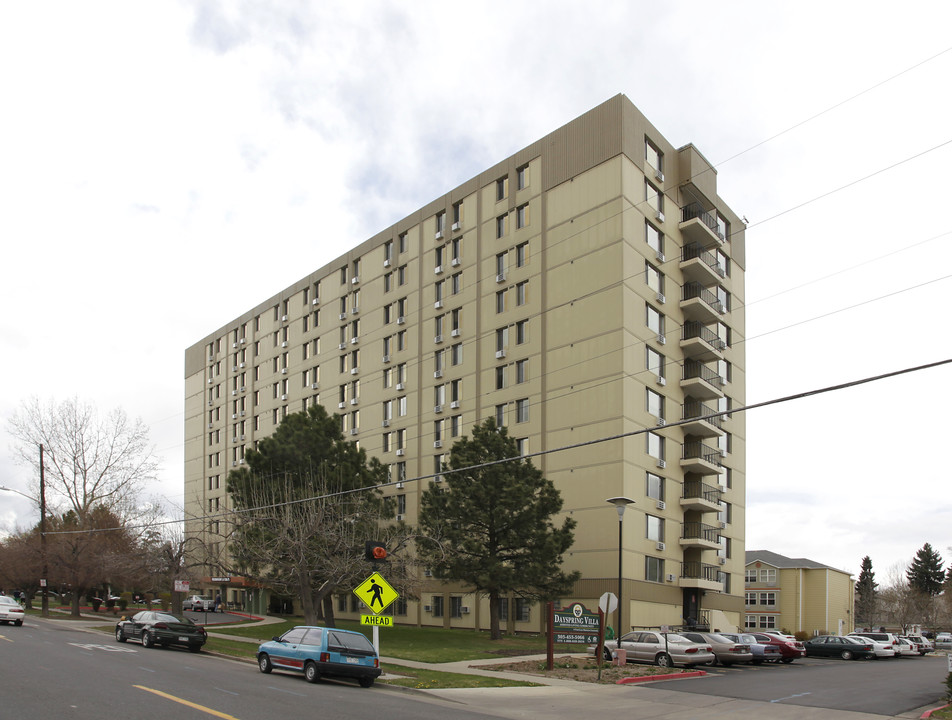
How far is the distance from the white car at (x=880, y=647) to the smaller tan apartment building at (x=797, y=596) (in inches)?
1135

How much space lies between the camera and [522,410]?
48.5 meters

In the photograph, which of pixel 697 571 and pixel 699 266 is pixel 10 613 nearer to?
pixel 697 571

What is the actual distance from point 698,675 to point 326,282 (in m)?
47.8

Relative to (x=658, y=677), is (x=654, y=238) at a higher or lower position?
higher

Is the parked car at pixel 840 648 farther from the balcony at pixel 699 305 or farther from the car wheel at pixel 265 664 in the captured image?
the car wheel at pixel 265 664

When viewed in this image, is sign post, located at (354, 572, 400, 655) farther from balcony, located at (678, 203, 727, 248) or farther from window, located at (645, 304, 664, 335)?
balcony, located at (678, 203, 727, 248)

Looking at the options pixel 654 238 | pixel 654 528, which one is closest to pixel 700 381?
pixel 654 238

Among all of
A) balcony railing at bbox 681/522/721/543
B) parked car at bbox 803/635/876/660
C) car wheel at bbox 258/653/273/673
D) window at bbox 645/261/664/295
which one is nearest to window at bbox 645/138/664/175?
window at bbox 645/261/664/295

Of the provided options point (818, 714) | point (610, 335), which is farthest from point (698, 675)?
point (610, 335)

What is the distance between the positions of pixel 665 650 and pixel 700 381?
2109cm

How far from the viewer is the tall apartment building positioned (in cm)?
4425

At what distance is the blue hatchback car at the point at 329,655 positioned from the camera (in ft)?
69.2

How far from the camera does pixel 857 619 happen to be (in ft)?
340

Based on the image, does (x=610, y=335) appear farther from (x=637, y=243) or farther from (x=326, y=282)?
(x=326, y=282)
